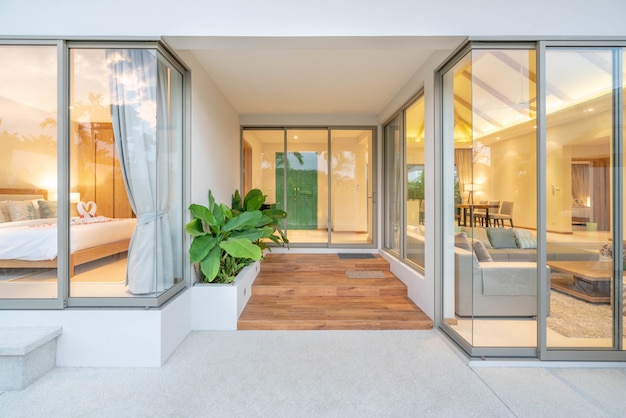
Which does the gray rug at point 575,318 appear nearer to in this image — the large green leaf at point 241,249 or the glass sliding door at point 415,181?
the glass sliding door at point 415,181

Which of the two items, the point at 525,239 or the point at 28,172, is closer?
the point at 28,172

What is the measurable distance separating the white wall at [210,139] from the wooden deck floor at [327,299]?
133 centimetres

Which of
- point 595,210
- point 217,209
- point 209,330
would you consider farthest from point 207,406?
point 595,210

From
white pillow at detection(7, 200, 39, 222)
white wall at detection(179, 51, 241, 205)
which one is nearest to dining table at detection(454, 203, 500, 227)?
white wall at detection(179, 51, 241, 205)

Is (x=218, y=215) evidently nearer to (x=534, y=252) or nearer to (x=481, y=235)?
(x=481, y=235)

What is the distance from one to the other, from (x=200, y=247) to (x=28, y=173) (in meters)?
1.48

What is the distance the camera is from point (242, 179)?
18.7 feet

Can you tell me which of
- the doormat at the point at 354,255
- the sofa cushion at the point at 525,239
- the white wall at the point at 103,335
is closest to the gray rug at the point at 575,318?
the sofa cushion at the point at 525,239

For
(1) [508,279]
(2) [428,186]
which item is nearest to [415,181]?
(2) [428,186]

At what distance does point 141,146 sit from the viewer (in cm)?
262

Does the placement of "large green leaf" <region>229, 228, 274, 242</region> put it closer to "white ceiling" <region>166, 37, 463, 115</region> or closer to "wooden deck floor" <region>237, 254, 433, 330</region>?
"wooden deck floor" <region>237, 254, 433, 330</region>

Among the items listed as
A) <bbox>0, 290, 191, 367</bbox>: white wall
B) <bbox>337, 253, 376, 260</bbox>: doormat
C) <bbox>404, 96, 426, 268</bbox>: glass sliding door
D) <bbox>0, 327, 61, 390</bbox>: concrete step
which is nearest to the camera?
<bbox>0, 327, 61, 390</bbox>: concrete step

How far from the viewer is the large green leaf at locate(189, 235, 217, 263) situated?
9.46 feet

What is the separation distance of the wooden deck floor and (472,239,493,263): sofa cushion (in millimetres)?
824
